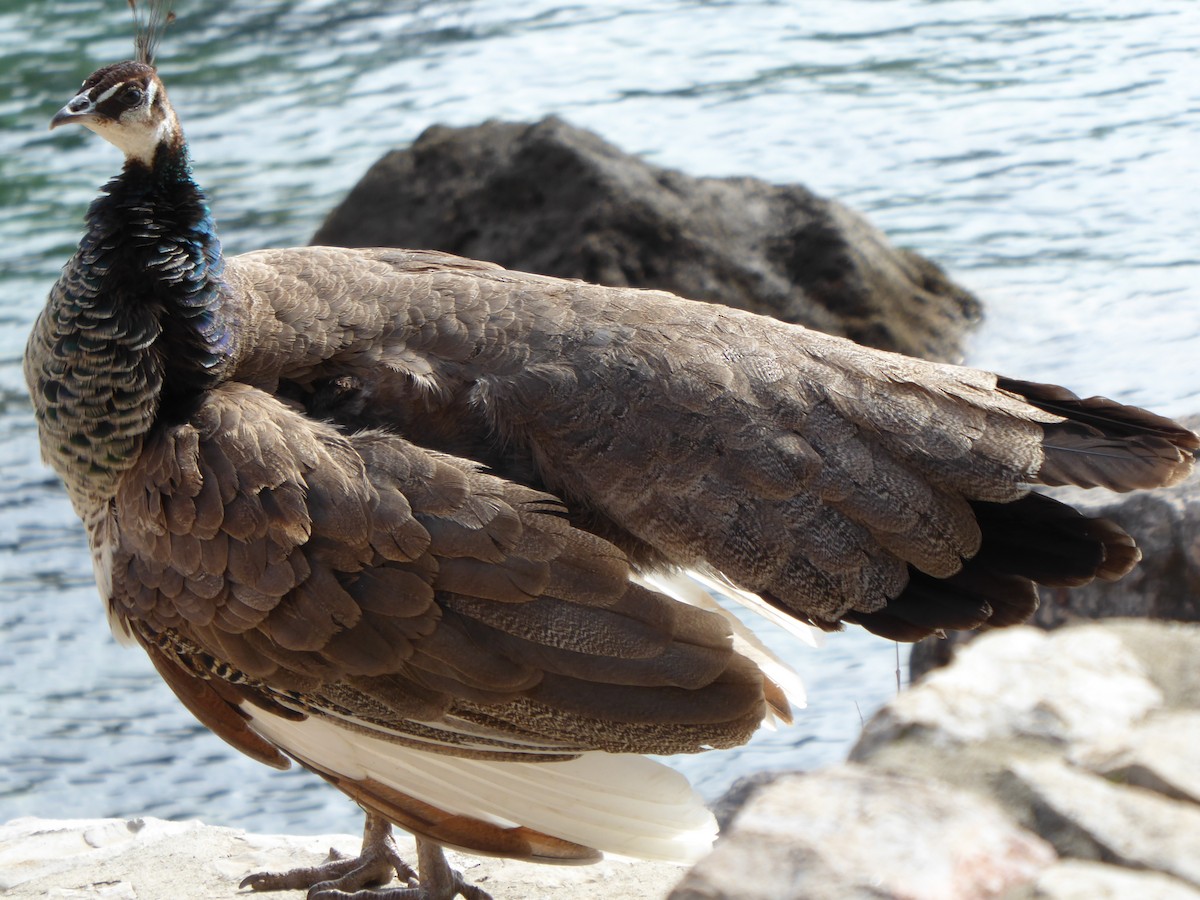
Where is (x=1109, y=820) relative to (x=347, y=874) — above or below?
above

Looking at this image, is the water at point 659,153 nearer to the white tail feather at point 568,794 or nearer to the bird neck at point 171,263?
the white tail feather at point 568,794

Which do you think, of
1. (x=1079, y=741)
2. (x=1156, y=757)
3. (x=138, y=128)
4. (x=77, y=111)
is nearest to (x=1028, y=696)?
(x=1079, y=741)

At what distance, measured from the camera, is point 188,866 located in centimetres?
446

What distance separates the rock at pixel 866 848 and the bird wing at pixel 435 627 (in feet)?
2.78

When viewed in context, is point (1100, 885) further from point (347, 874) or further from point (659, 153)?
point (659, 153)

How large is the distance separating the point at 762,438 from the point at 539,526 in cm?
56

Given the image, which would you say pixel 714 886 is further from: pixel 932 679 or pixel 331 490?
pixel 331 490

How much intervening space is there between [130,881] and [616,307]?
2151 millimetres

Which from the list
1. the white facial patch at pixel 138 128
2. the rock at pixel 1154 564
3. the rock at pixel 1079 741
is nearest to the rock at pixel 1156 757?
the rock at pixel 1079 741

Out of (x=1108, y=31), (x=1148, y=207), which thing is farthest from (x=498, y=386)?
(x=1108, y=31)

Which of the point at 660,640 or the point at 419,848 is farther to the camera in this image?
the point at 419,848

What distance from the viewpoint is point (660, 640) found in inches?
135

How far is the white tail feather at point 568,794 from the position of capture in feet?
11.5

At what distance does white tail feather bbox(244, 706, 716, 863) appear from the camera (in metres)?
3.51
